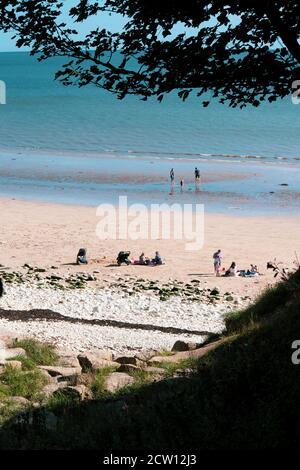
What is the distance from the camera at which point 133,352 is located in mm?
13906

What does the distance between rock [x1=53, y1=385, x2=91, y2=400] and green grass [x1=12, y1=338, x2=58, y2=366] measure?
2876 mm

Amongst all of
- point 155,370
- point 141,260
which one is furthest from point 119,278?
point 155,370

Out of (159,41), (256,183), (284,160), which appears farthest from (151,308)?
(284,160)

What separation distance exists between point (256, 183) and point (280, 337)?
3490cm

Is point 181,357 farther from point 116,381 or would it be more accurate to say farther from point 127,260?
point 127,260

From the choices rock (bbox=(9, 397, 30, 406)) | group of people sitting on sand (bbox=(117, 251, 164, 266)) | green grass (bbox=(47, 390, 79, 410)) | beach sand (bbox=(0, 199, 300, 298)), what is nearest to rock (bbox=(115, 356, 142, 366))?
rock (bbox=(9, 397, 30, 406))

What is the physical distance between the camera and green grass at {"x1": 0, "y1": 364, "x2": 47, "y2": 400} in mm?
9867

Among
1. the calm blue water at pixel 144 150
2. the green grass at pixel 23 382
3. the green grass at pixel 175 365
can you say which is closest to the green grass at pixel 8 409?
the green grass at pixel 23 382

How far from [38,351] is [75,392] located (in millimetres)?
3604

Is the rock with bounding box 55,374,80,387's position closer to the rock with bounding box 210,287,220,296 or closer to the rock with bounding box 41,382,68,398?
the rock with bounding box 41,382,68,398

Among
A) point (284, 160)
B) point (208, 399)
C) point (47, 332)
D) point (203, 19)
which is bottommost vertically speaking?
point (208, 399)

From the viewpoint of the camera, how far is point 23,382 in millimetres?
10227

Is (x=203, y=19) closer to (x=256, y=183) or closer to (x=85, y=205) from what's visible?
(x=85, y=205)

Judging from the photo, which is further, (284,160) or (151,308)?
(284,160)
